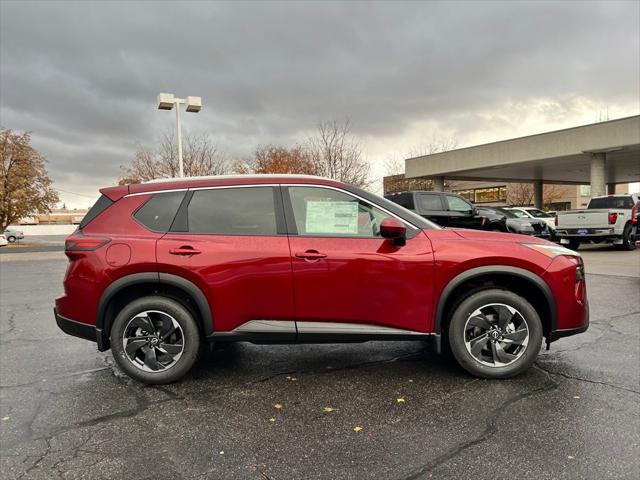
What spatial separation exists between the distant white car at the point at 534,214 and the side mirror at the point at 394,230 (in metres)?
16.8

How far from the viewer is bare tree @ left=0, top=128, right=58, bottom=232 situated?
29.0 m

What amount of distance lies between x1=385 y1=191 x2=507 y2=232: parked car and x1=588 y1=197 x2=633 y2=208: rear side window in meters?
5.94

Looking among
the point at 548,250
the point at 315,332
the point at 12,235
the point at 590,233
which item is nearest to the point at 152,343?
the point at 315,332

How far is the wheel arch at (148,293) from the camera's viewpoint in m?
3.69

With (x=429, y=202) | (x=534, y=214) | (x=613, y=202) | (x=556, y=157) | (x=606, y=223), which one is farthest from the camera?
(x=556, y=157)

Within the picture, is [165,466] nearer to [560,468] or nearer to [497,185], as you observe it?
[560,468]

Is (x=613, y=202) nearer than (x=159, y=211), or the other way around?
(x=159, y=211)

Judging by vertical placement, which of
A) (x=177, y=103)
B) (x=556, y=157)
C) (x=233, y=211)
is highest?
(x=177, y=103)

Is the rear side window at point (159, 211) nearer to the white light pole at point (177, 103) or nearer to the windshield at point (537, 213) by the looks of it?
the white light pole at point (177, 103)

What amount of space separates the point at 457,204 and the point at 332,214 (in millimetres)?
10969

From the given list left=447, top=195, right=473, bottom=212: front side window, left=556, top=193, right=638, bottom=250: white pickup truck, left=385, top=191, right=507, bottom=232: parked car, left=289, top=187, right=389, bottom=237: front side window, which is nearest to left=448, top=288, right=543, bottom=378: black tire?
left=289, top=187, right=389, bottom=237: front side window

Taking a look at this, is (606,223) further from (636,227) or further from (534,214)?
(534,214)

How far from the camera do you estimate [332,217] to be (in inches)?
151

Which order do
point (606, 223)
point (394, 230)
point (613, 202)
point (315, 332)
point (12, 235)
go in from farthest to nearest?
1. point (12, 235)
2. point (613, 202)
3. point (606, 223)
4. point (315, 332)
5. point (394, 230)
